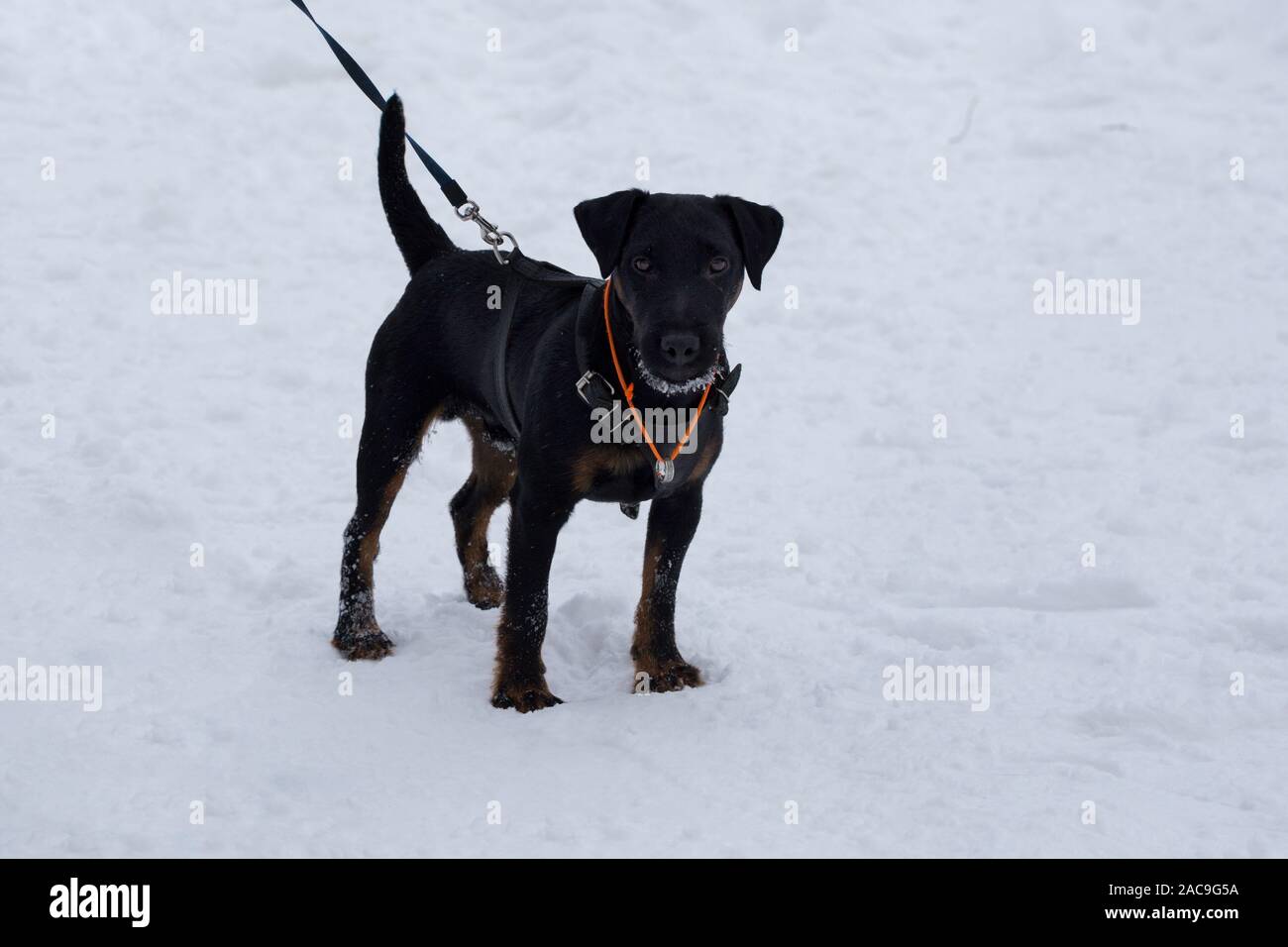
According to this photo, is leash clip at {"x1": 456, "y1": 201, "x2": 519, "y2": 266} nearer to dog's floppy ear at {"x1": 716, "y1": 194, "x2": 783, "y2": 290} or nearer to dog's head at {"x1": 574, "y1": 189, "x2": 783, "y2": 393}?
dog's head at {"x1": 574, "y1": 189, "x2": 783, "y2": 393}

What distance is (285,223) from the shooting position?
33.8 ft

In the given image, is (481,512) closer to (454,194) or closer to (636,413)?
(454,194)

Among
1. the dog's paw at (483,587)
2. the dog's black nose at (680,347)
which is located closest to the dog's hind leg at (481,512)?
the dog's paw at (483,587)

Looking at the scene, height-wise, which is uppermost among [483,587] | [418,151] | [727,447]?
[418,151]

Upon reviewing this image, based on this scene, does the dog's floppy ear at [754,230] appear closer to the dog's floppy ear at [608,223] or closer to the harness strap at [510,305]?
the dog's floppy ear at [608,223]

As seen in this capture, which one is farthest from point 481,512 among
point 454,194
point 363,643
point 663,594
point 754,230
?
point 754,230

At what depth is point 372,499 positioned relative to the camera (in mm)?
5629

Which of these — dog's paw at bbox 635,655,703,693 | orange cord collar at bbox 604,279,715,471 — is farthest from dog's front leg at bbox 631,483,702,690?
orange cord collar at bbox 604,279,715,471

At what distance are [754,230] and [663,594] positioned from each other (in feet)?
4.99

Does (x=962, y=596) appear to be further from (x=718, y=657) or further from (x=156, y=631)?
(x=156, y=631)

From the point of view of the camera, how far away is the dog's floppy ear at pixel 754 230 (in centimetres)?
475

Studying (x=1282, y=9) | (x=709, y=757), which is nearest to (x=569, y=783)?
(x=709, y=757)

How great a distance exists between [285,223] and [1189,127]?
798 cm
